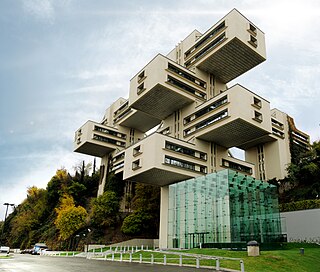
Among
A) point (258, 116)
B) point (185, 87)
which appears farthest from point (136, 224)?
point (258, 116)

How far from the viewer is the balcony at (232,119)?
135 ft

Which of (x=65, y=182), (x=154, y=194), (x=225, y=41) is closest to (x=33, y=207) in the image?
(x=65, y=182)

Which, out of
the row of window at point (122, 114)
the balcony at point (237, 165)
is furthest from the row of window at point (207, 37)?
the row of window at point (122, 114)

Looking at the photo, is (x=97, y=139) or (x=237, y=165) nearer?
(x=237, y=165)

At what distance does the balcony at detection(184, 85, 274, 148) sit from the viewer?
41.2 meters

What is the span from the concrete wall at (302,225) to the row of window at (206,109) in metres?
18.2

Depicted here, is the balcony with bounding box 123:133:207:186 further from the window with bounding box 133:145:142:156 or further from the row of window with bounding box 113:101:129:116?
the row of window with bounding box 113:101:129:116

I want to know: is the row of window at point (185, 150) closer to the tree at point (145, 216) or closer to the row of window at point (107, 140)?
the tree at point (145, 216)

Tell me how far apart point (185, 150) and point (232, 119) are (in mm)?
8529

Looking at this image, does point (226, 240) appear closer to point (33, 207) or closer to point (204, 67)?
point (204, 67)

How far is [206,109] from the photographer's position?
46000 mm

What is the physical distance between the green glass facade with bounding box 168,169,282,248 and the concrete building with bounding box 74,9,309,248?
5603 millimetres

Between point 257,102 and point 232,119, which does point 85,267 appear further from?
point 257,102

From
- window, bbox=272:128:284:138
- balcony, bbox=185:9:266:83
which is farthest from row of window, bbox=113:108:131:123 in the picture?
window, bbox=272:128:284:138
